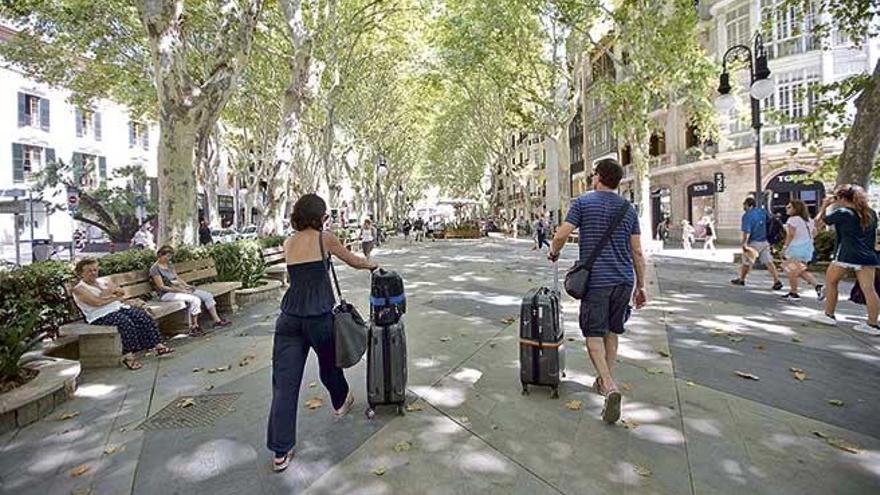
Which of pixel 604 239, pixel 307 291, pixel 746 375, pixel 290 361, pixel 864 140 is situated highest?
pixel 864 140

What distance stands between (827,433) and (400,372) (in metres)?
2.86

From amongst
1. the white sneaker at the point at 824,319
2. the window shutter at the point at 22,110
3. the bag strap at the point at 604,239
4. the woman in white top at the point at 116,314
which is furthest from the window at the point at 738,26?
the window shutter at the point at 22,110

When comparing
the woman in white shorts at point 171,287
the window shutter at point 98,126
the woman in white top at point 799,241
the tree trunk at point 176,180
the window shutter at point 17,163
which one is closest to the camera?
the woman in white shorts at point 171,287

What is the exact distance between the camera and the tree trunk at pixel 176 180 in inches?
322

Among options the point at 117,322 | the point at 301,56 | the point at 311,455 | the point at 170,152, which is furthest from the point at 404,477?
the point at 301,56

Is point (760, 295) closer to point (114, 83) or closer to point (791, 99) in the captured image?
point (791, 99)

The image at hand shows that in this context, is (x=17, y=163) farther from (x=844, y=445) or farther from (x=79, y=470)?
(x=844, y=445)

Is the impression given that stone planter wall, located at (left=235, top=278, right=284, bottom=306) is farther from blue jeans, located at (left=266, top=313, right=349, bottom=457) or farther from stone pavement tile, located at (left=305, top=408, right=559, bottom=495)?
stone pavement tile, located at (left=305, top=408, right=559, bottom=495)

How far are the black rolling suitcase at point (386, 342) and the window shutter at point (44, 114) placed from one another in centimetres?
3703

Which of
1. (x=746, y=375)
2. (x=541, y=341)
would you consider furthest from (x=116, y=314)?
(x=746, y=375)

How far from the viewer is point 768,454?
3.14 meters

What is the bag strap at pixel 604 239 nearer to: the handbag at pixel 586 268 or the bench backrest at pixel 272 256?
the handbag at pixel 586 268

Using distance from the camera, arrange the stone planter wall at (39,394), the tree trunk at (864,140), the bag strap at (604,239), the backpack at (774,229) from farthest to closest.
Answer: the backpack at (774,229) → the tree trunk at (864,140) → the stone planter wall at (39,394) → the bag strap at (604,239)

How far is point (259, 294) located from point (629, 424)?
7.30m
